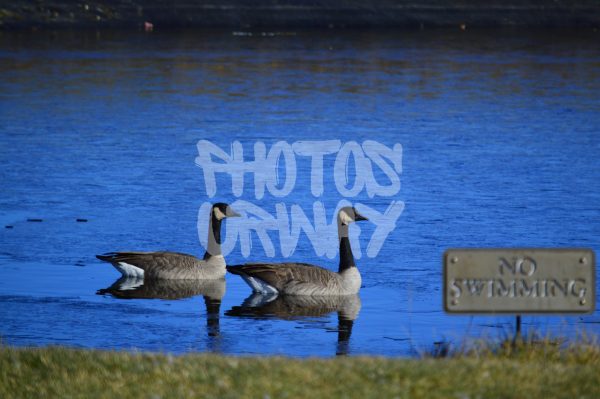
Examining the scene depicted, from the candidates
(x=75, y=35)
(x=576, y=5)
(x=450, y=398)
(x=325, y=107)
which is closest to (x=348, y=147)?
(x=325, y=107)

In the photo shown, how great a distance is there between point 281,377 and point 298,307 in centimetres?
614

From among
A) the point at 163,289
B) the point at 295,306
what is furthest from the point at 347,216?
the point at 163,289

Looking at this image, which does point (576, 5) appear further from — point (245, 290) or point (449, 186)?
Result: point (245, 290)

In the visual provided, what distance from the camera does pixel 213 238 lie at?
54.4ft

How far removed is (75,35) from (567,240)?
3577cm

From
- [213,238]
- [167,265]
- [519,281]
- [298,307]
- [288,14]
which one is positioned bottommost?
[298,307]

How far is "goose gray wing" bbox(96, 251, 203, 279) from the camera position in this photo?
15.9 m

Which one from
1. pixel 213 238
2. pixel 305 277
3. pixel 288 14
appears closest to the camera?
pixel 305 277

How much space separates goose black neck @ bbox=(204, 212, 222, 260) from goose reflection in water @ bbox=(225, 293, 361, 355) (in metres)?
0.86

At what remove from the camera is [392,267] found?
53.4 feet

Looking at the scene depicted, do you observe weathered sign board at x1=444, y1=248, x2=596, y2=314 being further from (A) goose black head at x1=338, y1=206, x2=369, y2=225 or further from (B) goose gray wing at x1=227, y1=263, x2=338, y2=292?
(A) goose black head at x1=338, y1=206, x2=369, y2=225

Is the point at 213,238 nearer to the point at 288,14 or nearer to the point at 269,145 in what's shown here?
the point at 269,145

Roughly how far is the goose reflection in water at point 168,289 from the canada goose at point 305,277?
0.50 meters

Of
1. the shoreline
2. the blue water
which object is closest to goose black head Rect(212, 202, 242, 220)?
the blue water
